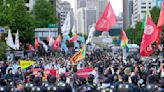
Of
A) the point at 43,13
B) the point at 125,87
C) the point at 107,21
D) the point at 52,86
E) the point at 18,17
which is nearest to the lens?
the point at 125,87

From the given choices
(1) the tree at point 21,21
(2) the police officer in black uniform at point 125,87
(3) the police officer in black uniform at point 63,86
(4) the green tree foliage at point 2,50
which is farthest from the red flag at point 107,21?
(1) the tree at point 21,21

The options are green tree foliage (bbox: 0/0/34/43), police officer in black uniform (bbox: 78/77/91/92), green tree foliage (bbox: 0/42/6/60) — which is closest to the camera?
police officer in black uniform (bbox: 78/77/91/92)

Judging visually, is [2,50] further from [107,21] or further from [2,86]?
[2,86]

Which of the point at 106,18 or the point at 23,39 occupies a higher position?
the point at 106,18

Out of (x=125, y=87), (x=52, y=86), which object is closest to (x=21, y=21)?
(x=52, y=86)

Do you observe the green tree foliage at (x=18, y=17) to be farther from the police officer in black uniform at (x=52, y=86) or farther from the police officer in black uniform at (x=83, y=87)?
the police officer in black uniform at (x=83, y=87)

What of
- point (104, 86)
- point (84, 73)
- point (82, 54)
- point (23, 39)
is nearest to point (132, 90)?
point (104, 86)

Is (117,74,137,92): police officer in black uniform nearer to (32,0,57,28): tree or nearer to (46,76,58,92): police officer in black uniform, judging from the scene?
(46,76,58,92): police officer in black uniform

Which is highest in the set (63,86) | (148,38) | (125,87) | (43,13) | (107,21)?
(107,21)

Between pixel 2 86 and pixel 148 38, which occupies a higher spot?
pixel 148 38

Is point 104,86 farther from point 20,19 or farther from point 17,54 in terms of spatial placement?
point 20,19

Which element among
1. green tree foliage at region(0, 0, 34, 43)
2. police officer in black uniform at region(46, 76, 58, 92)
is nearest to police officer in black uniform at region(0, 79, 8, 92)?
police officer in black uniform at region(46, 76, 58, 92)

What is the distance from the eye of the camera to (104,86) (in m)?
14.6

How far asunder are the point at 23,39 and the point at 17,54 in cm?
1866
